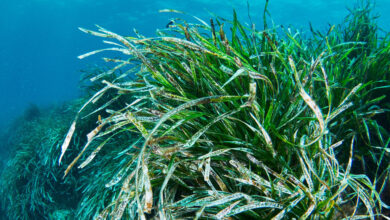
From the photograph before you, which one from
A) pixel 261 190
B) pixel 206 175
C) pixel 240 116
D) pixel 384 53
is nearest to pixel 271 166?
pixel 261 190

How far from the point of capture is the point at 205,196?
60.1 inches

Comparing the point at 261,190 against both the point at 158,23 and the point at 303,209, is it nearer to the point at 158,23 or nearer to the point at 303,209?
the point at 303,209

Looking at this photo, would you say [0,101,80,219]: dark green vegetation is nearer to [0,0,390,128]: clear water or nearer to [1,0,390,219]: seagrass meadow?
[1,0,390,219]: seagrass meadow

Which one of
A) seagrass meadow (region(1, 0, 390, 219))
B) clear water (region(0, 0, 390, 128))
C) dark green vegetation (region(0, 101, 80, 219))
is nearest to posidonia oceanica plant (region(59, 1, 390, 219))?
seagrass meadow (region(1, 0, 390, 219))

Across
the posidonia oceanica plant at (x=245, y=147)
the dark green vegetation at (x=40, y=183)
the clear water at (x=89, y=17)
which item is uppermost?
the clear water at (x=89, y=17)

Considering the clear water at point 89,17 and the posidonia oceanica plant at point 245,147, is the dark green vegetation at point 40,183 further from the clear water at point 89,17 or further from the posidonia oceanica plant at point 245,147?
the clear water at point 89,17

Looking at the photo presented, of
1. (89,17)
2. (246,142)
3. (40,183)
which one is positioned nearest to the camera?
(246,142)

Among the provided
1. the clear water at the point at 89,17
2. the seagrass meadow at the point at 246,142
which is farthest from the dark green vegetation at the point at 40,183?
the clear water at the point at 89,17

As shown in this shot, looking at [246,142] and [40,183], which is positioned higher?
[246,142]

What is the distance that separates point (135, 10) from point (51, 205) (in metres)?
46.3

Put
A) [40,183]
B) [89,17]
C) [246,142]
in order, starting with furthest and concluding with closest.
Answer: [89,17] → [40,183] → [246,142]

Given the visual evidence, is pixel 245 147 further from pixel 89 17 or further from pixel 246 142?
pixel 89 17

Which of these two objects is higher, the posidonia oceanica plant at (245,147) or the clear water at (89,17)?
the clear water at (89,17)

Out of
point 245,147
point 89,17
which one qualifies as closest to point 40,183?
point 245,147
